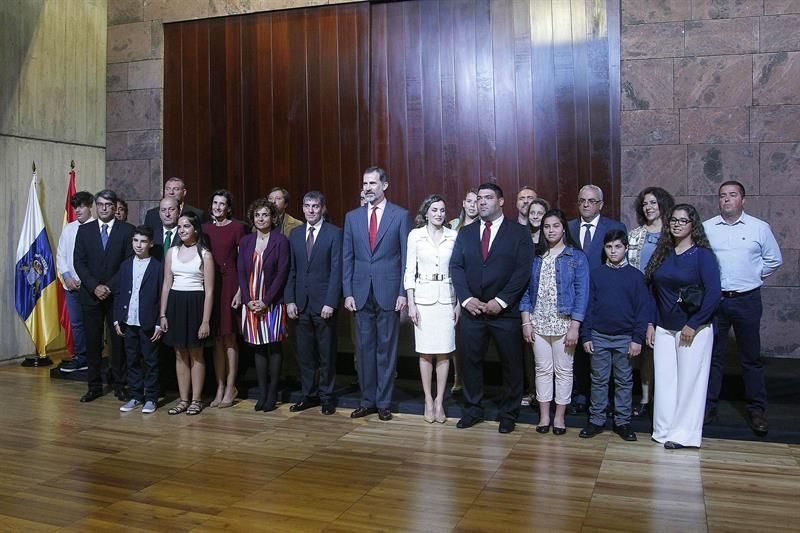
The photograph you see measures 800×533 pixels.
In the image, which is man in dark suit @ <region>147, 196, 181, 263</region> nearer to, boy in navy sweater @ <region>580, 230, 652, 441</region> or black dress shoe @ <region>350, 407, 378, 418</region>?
black dress shoe @ <region>350, 407, 378, 418</region>

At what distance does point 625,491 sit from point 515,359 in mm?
1303

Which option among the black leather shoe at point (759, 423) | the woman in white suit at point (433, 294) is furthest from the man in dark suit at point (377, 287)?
the black leather shoe at point (759, 423)

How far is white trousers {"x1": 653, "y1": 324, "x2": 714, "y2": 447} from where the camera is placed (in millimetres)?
4379

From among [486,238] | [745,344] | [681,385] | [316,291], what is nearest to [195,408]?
[316,291]

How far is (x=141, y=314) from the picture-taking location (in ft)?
17.5

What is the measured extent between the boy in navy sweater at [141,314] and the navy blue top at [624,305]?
299cm

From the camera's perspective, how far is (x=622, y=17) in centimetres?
632

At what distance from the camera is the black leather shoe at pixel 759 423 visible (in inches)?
177

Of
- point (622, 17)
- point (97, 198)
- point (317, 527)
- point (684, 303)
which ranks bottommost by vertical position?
point (317, 527)

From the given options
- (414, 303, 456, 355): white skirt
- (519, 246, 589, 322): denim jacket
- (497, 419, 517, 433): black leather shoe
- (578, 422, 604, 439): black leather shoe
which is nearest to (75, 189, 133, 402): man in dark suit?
(414, 303, 456, 355): white skirt

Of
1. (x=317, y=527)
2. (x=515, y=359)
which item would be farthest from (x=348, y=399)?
(x=317, y=527)

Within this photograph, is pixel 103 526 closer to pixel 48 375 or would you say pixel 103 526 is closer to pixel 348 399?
pixel 348 399

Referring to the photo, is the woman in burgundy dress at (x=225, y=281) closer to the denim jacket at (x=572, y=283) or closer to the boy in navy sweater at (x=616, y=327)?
the denim jacket at (x=572, y=283)

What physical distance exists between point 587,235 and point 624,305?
2.24 ft
